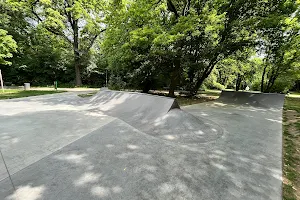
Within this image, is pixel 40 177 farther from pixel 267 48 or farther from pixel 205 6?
pixel 267 48

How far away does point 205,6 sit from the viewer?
31.5 ft

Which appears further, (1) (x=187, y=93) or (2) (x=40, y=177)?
(1) (x=187, y=93)

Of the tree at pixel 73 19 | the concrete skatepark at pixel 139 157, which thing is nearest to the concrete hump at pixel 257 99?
the concrete skatepark at pixel 139 157

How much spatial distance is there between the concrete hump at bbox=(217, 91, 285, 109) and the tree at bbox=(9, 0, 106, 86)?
1431cm

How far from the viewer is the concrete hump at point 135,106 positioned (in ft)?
16.8

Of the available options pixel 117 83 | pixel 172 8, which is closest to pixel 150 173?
pixel 117 83

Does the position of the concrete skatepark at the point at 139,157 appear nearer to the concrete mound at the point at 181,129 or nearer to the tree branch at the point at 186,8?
the concrete mound at the point at 181,129

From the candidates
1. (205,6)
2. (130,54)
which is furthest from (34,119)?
(205,6)

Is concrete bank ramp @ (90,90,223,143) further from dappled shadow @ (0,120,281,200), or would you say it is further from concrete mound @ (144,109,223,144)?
dappled shadow @ (0,120,281,200)

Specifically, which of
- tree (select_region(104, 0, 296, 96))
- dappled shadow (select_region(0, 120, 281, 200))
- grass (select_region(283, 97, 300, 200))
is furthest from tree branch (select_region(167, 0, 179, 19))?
dappled shadow (select_region(0, 120, 281, 200))

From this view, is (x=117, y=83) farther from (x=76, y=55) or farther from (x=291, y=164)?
(x=291, y=164)

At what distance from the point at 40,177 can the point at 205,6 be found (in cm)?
1130

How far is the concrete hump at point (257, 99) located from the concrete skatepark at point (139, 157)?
4.88 m

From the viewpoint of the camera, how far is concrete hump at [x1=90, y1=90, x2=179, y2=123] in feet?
16.8
